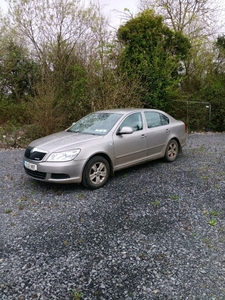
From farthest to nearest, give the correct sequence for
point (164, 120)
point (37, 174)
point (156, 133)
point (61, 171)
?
1. point (164, 120)
2. point (156, 133)
3. point (37, 174)
4. point (61, 171)

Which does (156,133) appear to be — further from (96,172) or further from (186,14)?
(186,14)

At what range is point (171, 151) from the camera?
256 inches

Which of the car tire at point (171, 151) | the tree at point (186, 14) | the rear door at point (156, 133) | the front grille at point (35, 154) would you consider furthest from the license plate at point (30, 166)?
the tree at point (186, 14)

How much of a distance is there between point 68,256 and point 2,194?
7.93 feet

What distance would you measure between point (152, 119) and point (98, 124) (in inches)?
55.8

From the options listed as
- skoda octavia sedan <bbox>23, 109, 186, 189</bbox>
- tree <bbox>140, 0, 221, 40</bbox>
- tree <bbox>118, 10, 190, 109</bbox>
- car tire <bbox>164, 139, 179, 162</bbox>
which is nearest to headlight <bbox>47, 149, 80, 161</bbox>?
skoda octavia sedan <bbox>23, 109, 186, 189</bbox>

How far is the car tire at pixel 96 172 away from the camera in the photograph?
4.57m

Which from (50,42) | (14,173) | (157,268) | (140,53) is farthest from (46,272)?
(50,42)

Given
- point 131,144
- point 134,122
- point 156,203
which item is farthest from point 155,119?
point 156,203

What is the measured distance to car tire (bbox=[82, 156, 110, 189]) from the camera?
4568 mm

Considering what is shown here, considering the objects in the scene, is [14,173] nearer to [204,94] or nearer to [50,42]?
[50,42]

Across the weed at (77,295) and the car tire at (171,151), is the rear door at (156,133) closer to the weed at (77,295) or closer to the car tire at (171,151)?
the car tire at (171,151)

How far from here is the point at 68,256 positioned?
2785 mm

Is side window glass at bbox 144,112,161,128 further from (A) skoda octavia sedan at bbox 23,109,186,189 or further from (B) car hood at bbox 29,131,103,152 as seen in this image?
(B) car hood at bbox 29,131,103,152
